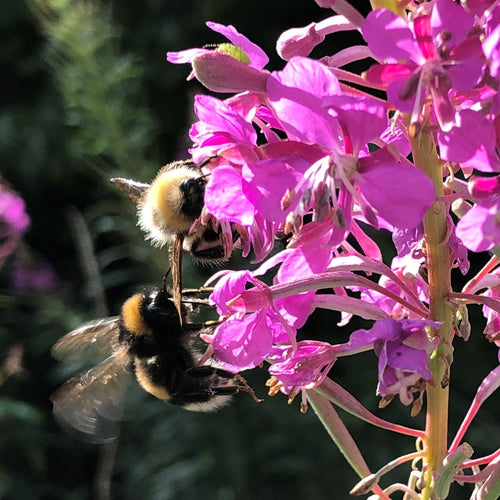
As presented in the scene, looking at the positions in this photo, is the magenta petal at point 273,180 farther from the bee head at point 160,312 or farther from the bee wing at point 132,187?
the bee head at point 160,312

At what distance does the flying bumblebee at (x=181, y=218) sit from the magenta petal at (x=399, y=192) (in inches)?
20.8

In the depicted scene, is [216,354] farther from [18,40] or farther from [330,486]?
[18,40]

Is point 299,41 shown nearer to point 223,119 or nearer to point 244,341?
point 223,119

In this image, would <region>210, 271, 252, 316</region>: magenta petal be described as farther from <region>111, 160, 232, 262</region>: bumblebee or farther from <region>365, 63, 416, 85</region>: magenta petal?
<region>365, 63, 416, 85</region>: magenta petal

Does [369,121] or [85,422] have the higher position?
[369,121]

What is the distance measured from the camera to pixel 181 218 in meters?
1.78

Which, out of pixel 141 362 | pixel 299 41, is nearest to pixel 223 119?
pixel 299 41

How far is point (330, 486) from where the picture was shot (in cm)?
425

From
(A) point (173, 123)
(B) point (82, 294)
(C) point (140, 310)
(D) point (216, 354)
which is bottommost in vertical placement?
(B) point (82, 294)

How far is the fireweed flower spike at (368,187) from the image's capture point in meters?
1.18

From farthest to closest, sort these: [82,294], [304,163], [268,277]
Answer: [82,294] < [268,277] < [304,163]

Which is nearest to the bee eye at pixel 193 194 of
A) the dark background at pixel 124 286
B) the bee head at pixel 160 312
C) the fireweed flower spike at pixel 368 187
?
the fireweed flower spike at pixel 368 187

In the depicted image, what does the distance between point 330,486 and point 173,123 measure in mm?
2640

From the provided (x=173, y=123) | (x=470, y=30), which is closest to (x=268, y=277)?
(x=173, y=123)
